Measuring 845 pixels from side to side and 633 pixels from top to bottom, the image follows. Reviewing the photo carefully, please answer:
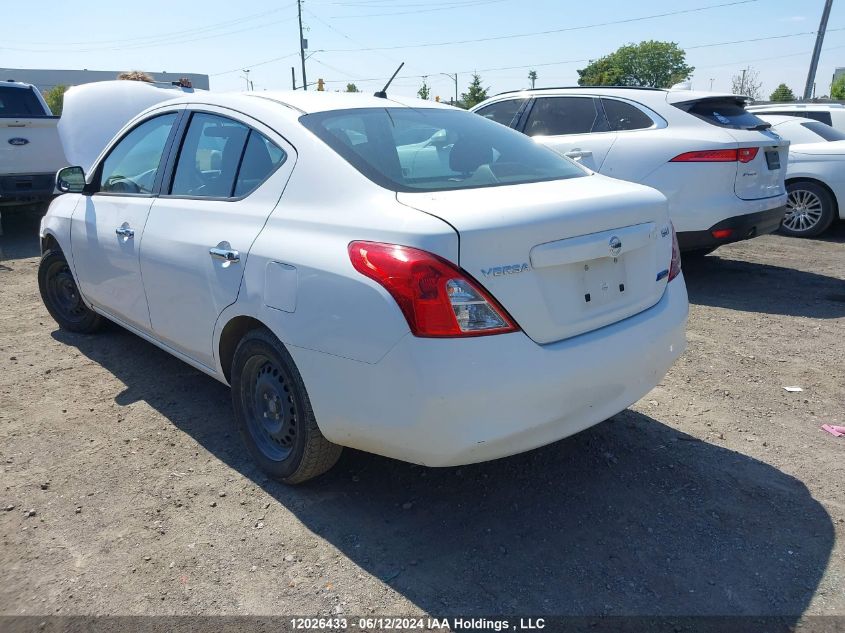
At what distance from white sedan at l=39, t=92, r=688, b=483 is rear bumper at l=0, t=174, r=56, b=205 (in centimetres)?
687

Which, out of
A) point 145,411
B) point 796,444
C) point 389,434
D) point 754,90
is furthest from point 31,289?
point 754,90

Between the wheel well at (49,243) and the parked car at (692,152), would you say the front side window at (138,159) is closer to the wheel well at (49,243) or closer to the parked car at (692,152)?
the wheel well at (49,243)

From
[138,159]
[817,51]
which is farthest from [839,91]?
[138,159]

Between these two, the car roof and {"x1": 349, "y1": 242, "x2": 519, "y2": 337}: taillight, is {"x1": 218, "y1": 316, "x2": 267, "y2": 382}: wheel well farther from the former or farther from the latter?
the car roof

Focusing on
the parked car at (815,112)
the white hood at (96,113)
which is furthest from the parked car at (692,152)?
the white hood at (96,113)

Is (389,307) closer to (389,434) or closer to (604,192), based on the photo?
(389,434)

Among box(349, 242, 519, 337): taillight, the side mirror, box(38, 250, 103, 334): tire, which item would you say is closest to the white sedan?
box(349, 242, 519, 337): taillight

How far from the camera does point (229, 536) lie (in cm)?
283

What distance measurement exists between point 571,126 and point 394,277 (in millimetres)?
5265

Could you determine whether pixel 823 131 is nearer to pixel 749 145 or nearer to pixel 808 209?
pixel 808 209

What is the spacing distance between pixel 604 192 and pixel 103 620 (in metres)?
2.51

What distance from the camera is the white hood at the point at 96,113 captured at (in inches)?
324

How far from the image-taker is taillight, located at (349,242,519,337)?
232 cm

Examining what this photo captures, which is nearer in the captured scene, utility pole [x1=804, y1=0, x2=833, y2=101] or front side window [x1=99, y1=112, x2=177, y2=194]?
front side window [x1=99, y1=112, x2=177, y2=194]
